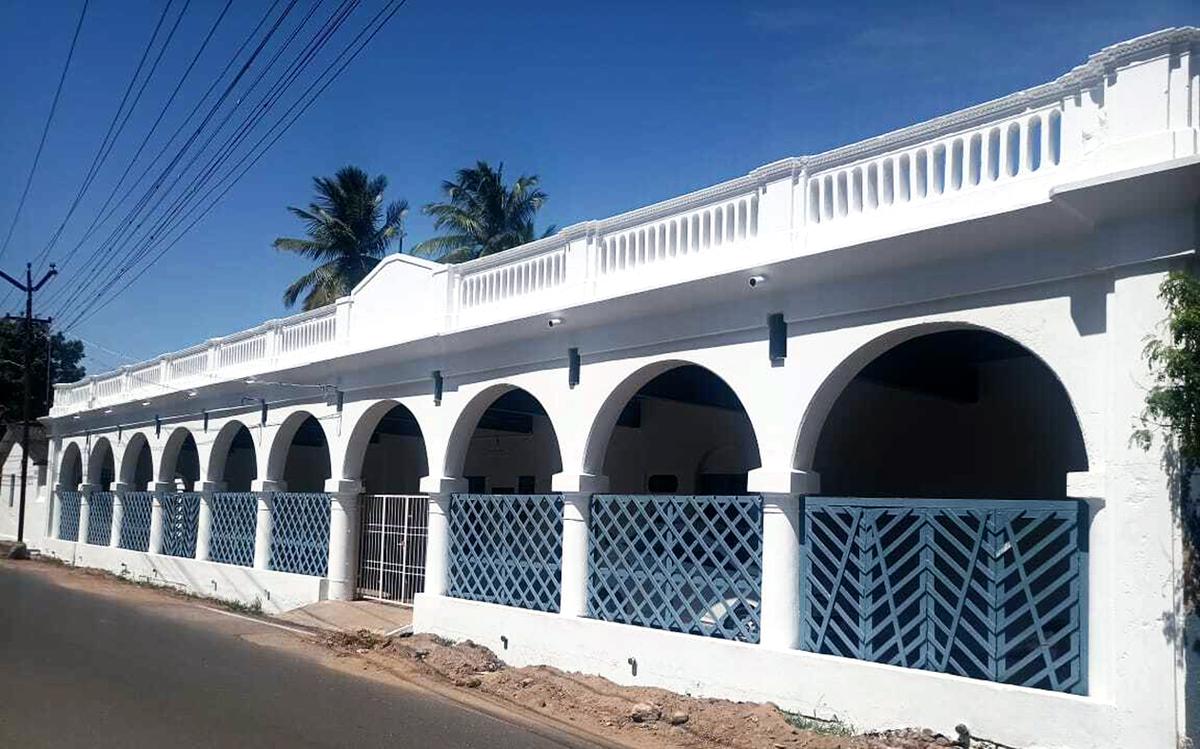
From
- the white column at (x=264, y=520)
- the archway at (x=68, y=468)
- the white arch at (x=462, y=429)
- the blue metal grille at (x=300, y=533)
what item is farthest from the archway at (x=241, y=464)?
the white arch at (x=462, y=429)

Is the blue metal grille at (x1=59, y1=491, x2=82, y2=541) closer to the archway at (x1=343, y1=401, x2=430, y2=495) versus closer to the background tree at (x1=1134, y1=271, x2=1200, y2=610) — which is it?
the archway at (x1=343, y1=401, x2=430, y2=495)

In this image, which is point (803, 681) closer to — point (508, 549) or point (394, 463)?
point (508, 549)

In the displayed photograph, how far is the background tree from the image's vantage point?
6.34 m

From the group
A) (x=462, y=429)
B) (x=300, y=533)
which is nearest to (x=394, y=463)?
(x=300, y=533)

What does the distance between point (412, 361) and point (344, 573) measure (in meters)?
3.98

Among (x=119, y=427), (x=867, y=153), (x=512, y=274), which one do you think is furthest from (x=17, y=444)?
(x=867, y=153)

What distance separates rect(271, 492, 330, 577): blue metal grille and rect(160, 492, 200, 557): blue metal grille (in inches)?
168

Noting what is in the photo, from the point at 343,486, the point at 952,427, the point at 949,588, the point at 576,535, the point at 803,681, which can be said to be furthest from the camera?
the point at 343,486

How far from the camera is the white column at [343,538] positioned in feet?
54.4

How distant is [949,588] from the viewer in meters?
8.27

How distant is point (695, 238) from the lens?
1072 centimetres

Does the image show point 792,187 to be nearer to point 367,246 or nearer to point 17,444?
point 367,246

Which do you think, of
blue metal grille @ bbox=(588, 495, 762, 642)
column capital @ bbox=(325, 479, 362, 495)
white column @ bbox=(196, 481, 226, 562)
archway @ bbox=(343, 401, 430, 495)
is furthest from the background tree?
white column @ bbox=(196, 481, 226, 562)

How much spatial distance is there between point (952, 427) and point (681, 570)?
18.2ft
